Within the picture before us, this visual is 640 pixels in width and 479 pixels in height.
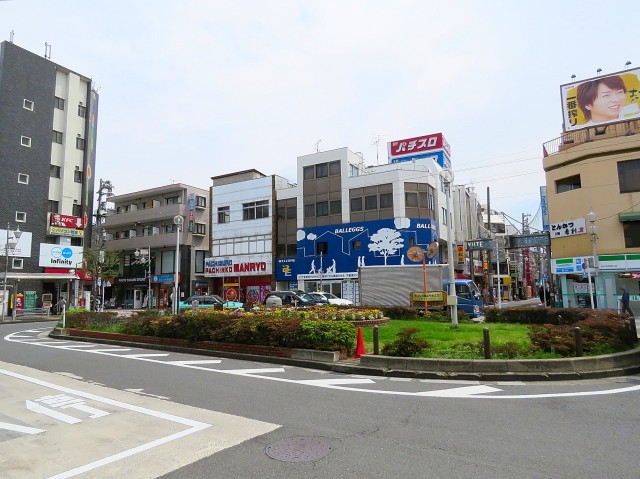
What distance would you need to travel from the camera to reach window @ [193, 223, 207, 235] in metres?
50.1

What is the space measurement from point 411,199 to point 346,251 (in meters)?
7.76

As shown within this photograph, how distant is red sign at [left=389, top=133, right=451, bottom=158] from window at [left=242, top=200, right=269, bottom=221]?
16859mm

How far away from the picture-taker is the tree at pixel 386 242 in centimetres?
3878

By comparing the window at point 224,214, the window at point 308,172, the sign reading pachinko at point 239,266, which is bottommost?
the sign reading pachinko at point 239,266

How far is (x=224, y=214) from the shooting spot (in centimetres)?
4869

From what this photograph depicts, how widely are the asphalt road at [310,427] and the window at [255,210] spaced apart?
120 feet

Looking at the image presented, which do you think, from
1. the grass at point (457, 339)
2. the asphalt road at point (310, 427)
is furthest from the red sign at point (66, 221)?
the grass at point (457, 339)

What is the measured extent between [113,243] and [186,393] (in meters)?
53.5

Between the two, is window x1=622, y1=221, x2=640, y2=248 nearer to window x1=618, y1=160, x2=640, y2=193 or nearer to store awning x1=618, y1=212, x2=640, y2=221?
store awning x1=618, y1=212, x2=640, y2=221

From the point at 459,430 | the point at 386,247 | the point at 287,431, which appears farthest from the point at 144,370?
the point at 386,247

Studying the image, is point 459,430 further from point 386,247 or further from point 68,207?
point 68,207

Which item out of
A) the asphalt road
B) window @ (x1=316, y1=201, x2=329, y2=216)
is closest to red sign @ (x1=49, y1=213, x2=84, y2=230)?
window @ (x1=316, y1=201, x2=329, y2=216)

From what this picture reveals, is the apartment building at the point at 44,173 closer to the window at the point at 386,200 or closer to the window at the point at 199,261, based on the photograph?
the window at the point at 199,261

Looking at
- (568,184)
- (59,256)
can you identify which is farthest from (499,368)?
(59,256)
